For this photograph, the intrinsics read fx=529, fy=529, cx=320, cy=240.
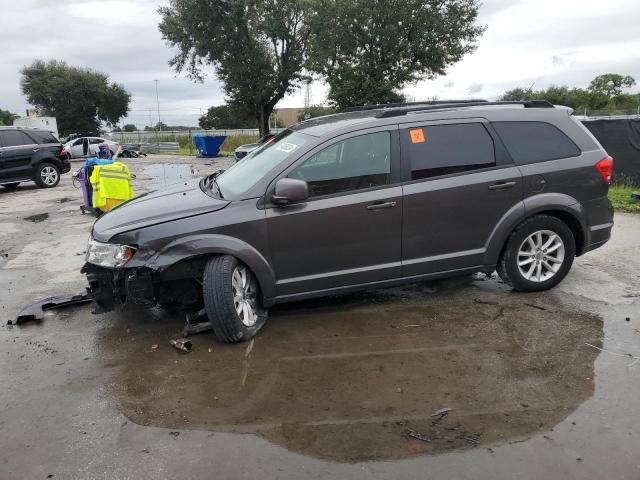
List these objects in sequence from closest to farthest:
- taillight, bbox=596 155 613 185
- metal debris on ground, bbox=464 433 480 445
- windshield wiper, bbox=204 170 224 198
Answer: metal debris on ground, bbox=464 433 480 445 < windshield wiper, bbox=204 170 224 198 < taillight, bbox=596 155 613 185

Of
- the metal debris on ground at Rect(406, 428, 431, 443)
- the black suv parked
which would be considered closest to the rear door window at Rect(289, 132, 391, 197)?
the metal debris on ground at Rect(406, 428, 431, 443)

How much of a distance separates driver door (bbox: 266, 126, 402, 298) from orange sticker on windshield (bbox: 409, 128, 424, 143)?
0.16m

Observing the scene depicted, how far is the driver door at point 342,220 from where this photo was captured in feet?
14.3

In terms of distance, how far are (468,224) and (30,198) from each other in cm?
1191

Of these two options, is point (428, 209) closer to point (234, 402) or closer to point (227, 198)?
point (227, 198)

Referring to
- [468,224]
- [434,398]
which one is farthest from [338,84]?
[434,398]

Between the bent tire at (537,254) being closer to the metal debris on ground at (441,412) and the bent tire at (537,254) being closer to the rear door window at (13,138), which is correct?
the metal debris on ground at (441,412)

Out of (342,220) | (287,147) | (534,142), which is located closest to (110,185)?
(287,147)

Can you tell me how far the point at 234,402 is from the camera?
3.44 metres

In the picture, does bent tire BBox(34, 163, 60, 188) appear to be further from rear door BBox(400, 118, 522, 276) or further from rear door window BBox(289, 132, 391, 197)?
rear door BBox(400, 118, 522, 276)

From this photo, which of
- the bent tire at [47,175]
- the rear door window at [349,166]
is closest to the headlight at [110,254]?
the rear door window at [349,166]

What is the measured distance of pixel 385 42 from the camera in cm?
2378

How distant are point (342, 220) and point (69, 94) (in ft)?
170

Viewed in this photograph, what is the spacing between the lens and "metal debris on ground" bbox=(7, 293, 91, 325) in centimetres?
491
